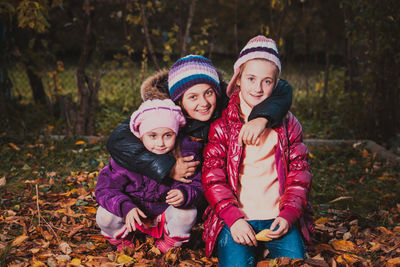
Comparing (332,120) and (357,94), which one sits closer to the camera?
(357,94)

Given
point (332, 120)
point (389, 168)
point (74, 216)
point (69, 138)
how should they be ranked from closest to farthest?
point (74, 216) → point (389, 168) → point (69, 138) → point (332, 120)

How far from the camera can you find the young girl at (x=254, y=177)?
218 centimetres

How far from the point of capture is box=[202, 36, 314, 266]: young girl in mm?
2176

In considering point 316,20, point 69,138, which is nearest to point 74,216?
point 69,138

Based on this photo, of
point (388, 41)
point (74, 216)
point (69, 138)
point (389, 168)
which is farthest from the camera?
point (69, 138)

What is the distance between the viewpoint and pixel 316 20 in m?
10.1

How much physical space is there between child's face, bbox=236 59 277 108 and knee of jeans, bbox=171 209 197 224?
0.71 meters

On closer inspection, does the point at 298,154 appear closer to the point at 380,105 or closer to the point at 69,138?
the point at 380,105

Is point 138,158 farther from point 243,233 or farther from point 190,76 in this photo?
point 243,233

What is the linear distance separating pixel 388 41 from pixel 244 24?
6.76m

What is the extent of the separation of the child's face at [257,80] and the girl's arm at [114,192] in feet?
2.83

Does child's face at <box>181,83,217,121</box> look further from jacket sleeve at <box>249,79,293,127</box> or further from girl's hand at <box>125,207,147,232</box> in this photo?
girl's hand at <box>125,207,147,232</box>

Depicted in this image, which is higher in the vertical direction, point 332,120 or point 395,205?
point 332,120

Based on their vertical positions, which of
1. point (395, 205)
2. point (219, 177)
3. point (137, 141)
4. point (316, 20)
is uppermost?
point (316, 20)
